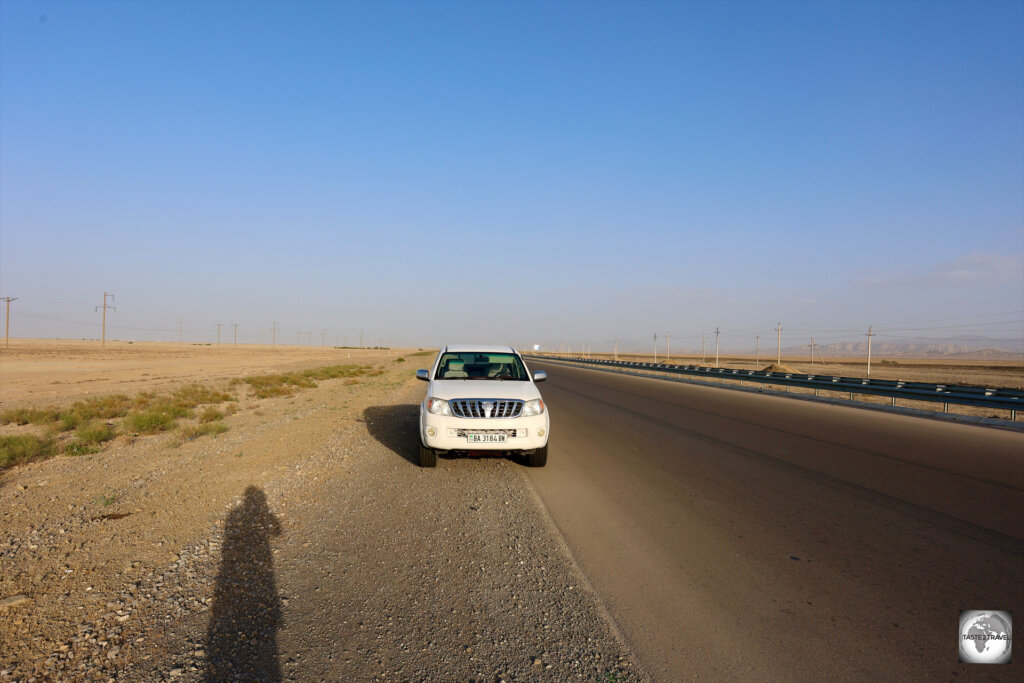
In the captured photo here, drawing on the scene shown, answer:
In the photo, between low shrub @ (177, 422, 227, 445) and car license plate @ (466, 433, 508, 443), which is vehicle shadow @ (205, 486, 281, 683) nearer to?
car license plate @ (466, 433, 508, 443)

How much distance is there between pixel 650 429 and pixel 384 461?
20.2ft

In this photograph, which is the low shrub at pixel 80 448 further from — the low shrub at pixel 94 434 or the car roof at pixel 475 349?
the car roof at pixel 475 349

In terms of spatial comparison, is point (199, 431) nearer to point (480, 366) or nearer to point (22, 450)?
point (22, 450)

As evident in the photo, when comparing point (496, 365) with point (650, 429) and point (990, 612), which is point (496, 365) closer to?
point (650, 429)

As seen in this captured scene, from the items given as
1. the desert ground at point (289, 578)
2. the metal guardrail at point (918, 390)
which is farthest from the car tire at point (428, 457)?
the metal guardrail at point (918, 390)

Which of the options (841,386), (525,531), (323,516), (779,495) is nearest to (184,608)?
(323,516)

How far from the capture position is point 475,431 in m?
7.12

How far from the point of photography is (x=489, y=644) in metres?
3.15

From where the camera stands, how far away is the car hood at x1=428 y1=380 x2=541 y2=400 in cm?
738

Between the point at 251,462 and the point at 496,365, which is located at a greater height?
the point at 496,365

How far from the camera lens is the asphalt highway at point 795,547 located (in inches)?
122

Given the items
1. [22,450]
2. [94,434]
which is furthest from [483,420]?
[94,434]

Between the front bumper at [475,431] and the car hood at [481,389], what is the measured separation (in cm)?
34

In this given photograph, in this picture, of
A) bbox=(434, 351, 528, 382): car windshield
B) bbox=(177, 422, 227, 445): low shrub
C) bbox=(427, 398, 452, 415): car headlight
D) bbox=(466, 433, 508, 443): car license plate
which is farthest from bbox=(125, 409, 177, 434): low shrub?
bbox=(466, 433, 508, 443): car license plate
